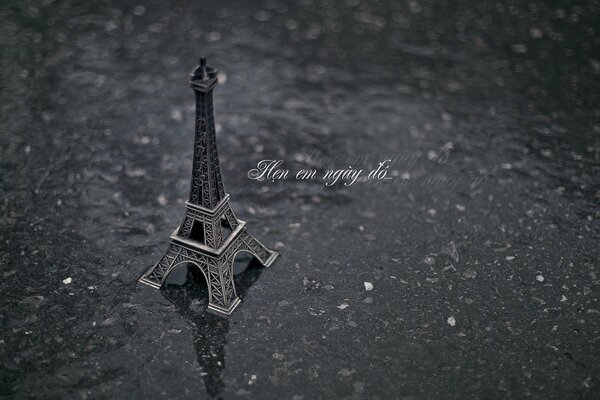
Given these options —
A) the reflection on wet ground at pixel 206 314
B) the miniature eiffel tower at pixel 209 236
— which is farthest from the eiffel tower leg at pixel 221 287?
the reflection on wet ground at pixel 206 314

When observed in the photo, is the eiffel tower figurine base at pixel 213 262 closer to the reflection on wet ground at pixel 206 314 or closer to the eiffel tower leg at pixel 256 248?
the eiffel tower leg at pixel 256 248

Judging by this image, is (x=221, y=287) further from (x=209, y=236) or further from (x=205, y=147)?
(x=205, y=147)

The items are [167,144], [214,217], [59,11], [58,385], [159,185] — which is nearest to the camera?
[58,385]

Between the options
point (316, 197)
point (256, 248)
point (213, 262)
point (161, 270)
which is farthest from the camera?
point (316, 197)

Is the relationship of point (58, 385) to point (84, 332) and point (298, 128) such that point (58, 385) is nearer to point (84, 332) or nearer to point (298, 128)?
point (84, 332)

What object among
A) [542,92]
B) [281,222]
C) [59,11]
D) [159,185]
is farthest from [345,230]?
[59,11]

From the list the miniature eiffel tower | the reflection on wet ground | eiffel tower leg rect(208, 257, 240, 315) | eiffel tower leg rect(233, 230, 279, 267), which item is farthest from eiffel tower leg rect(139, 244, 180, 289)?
eiffel tower leg rect(233, 230, 279, 267)

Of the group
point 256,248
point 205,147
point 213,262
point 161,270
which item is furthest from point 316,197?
point 205,147
